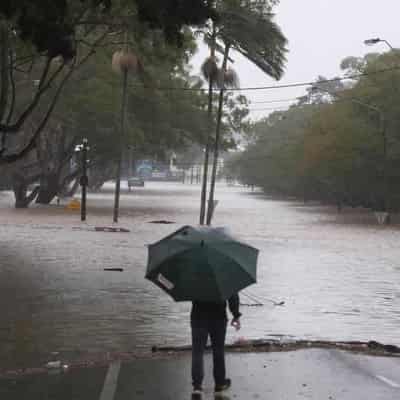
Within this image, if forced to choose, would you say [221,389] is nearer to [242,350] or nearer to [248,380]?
[248,380]

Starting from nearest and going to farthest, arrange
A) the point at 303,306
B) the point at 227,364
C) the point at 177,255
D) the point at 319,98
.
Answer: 1. the point at 177,255
2. the point at 227,364
3. the point at 303,306
4. the point at 319,98

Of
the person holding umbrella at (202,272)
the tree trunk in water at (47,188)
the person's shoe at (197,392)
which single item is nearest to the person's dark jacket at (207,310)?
the person holding umbrella at (202,272)

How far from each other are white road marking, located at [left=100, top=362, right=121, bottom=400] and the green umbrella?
1.10 metres

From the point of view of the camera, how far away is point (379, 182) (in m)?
62.4

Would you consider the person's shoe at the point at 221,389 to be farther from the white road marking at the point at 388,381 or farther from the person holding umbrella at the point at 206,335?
the white road marking at the point at 388,381

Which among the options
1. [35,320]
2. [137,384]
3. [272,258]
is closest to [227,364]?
[137,384]

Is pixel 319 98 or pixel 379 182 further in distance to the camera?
pixel 319 98

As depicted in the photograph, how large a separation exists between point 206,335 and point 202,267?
0.73 m

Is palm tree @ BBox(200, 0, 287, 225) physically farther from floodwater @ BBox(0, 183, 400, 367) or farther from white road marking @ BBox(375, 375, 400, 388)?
white road marking @ BBox(375, 375, 400, 388)

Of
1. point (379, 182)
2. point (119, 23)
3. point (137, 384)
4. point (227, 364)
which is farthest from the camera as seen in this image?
point (379, 182)

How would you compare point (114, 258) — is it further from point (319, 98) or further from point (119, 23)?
point (319, 98)

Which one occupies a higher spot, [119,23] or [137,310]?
[119,23]

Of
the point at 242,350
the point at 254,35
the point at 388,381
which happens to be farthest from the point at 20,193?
the point at 388,381

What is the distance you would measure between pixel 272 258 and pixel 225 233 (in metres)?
17.9
